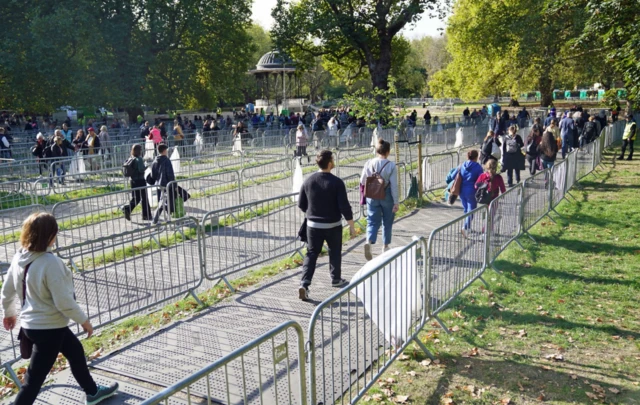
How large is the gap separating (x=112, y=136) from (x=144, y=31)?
34.6 feet

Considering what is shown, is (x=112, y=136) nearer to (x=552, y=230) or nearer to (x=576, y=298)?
(x=552, y=230)

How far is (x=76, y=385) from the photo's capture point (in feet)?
16.7

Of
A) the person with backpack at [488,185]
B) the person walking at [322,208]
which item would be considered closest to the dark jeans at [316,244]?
the person walking at [322,208]

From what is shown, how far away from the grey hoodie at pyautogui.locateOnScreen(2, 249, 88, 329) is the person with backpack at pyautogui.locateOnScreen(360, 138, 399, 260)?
4.62 m

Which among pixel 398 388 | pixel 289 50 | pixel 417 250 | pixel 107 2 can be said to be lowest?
pixel 398 388

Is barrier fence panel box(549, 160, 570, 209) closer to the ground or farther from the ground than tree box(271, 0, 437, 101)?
closer to the ground

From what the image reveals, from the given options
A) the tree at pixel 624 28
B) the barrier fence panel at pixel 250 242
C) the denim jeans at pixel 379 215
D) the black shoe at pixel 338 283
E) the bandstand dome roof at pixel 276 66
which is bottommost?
the black shoe at pixel 338 283

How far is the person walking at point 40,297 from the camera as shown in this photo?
13.2 ft

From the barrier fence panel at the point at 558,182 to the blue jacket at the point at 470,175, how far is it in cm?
198

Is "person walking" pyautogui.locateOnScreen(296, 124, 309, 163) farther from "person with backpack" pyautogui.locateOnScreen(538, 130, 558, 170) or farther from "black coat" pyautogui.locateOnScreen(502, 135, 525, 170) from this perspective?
"person with backpack" pyautogui.locateOnScreen(538, 130, 558, 170)

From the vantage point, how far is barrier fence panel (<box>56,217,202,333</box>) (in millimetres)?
6301

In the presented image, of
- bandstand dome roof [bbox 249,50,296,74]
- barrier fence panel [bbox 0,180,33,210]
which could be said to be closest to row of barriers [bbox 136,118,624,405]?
barrier fence panel [bbox 0,180,33,210]

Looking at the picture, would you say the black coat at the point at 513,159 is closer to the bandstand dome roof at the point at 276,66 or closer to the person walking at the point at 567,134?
the person walking at the point at 567,134

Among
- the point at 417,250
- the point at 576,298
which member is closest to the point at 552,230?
the point at 576,298
